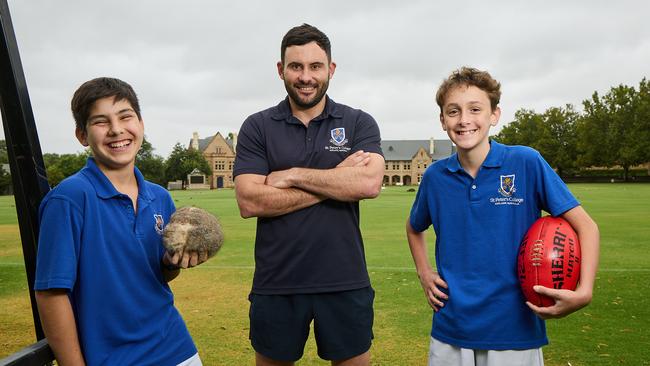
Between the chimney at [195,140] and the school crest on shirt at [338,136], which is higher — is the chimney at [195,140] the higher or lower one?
the higher one

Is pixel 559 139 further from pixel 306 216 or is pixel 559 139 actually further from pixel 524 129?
pixel 306 216

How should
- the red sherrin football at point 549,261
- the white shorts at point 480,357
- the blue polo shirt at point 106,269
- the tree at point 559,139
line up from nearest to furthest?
the blue polo shirt at point 106,269
the red sherrin football at point 549,261
the white shorts at point 480,357
the tree at point 559,139

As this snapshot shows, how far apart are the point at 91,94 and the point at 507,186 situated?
2409 millimetres

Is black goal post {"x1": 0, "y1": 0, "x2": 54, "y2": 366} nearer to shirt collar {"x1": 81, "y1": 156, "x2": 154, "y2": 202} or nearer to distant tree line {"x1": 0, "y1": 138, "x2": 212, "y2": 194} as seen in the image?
shirt collar {"x1": 81, "y1": 156, "x2": 154, "y2": 202}

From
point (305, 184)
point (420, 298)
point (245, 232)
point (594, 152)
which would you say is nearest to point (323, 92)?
point (305, 184)

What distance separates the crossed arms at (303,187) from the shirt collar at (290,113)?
0.35 meters

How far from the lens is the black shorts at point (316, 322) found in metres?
3.60

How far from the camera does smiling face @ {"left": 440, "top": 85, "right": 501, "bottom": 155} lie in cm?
334

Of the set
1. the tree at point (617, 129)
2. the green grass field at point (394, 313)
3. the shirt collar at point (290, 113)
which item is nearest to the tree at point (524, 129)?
the tree at point (617, 129)

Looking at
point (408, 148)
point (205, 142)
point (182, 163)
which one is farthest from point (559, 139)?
point (205, 142)

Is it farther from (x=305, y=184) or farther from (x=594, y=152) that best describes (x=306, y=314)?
(x=594, y=152)

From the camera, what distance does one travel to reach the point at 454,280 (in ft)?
10.8

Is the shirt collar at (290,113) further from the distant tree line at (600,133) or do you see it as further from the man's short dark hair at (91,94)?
the distant tree line at (600,133)

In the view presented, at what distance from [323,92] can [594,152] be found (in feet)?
290
